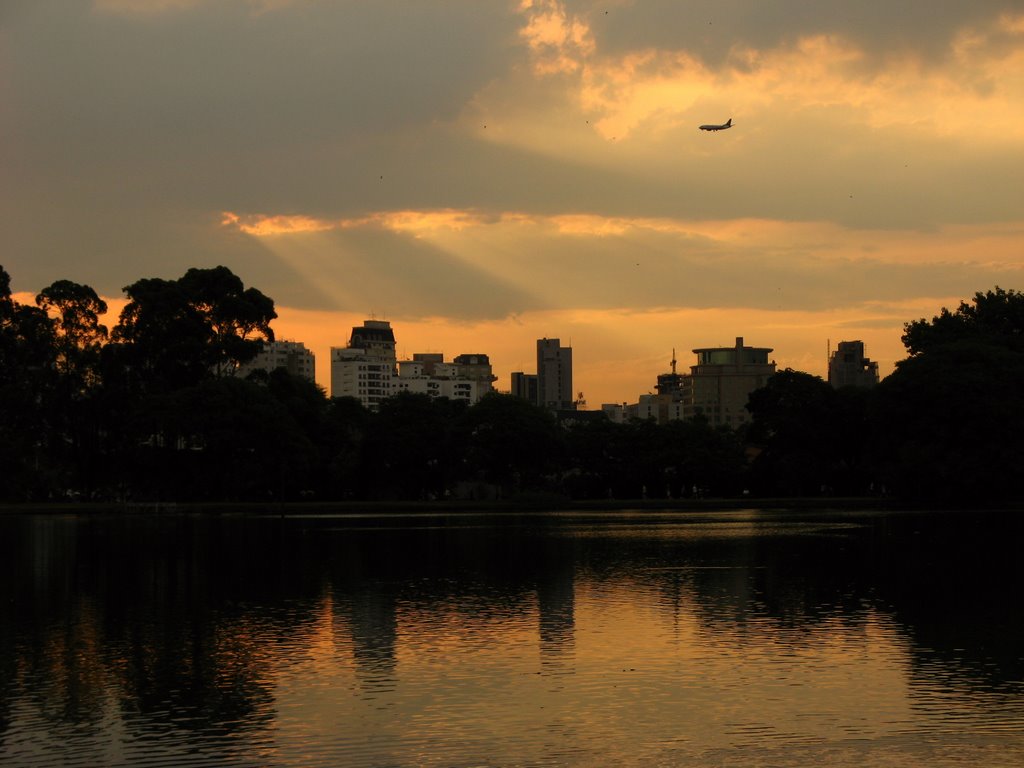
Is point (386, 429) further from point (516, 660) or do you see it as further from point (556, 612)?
point (516, 660)

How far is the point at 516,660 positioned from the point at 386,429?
3705 inches

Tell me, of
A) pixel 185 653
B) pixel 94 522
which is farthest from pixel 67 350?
pixel 185 653

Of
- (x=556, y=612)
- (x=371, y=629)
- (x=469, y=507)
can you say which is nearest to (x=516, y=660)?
(x=371, y=629)

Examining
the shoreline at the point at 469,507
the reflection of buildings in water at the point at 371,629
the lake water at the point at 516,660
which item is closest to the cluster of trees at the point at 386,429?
the shoreline at the point at 469,507

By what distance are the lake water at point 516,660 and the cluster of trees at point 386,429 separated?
49506 mm

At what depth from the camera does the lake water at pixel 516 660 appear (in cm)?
1831

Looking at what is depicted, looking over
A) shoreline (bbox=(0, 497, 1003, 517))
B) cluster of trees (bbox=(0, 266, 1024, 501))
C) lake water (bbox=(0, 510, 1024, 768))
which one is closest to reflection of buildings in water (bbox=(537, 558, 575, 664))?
lake water (bbox=(0, 510, 1024, 768))

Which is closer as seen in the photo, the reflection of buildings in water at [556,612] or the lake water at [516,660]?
the lake water at [516,660]

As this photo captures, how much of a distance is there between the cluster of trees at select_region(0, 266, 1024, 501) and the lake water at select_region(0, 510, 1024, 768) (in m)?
49.5

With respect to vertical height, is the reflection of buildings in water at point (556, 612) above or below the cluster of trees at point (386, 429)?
below

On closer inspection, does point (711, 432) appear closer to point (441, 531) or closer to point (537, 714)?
point (441, 531)

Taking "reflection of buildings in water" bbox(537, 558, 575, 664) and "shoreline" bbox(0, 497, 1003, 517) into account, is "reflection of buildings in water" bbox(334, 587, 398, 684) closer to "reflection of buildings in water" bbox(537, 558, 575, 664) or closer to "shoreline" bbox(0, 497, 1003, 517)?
"reflection of buildings in water" bbox(537, 558, 575, 664)

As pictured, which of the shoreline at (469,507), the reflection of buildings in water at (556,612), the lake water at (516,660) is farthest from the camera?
the shoreline at (469,507)

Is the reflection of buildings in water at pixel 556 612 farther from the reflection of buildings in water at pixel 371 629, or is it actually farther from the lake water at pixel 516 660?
the reflection of buildings in water at pixel 371 629
